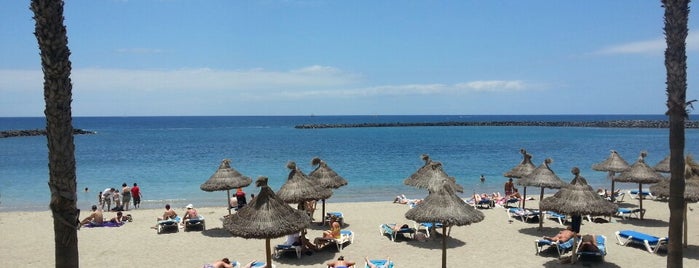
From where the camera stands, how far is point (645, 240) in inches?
505

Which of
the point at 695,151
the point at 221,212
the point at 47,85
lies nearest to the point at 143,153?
the point at 221,212

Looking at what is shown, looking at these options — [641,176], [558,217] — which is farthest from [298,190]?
[641,176]

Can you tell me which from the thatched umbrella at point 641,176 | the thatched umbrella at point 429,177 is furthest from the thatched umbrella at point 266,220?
the thatched umbrella at point 641,176

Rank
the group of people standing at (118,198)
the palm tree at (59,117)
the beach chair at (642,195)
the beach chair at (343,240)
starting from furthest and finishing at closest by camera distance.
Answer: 1. the beach chair at (642,195)
2. the group of people standing at (118,198)
3. the beach chair at (343,240)
4. the palm tree at (59,117)

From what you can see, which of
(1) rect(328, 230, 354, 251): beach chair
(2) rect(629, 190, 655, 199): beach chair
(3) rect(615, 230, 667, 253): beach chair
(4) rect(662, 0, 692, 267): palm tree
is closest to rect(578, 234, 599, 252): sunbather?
(3) rect(615, 230, 667, 253): beach chair

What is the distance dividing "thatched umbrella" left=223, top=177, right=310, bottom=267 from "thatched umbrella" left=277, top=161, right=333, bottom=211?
13.6 feet

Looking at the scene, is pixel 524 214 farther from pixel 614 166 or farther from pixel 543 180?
pixel 614 166

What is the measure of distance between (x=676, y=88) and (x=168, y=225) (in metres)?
14.2

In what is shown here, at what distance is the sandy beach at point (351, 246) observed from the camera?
40.1 ft

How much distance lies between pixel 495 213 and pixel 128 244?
12.8 metres

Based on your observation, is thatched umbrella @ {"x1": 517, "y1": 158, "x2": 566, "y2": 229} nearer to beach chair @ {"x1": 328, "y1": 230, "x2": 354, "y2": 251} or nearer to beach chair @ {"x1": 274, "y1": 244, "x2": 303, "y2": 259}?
beach chair @ {"x1": 328, "y1": 230, "x2": 354, "y2": 251}

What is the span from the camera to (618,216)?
17.6 meters

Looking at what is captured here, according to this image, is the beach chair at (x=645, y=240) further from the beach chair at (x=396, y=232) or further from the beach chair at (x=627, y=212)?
the beach chair at (x=396, y=232)

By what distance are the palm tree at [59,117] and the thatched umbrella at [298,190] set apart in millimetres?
8011
